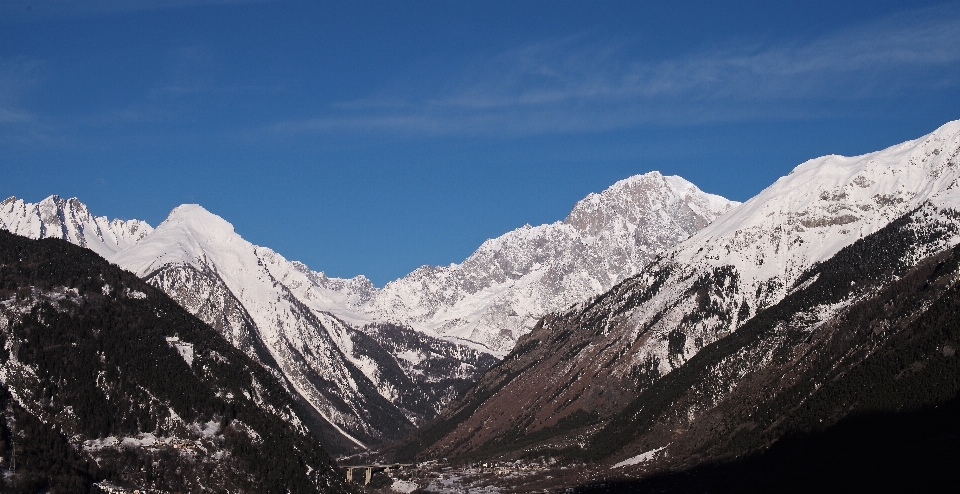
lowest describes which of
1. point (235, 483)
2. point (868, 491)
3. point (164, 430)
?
point (868, 491)

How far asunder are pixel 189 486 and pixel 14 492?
118 ft

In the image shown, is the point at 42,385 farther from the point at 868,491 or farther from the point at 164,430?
the point at 868,491

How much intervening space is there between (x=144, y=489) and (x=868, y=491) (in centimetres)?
11838

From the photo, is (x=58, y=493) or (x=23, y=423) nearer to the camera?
(x=58, y=493)

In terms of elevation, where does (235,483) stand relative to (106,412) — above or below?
below

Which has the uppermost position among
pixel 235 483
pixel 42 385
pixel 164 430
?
pixel 42 385

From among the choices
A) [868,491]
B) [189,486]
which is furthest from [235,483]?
[868,491]

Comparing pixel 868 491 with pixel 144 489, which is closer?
pixel 144 489

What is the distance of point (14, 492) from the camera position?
525 ft

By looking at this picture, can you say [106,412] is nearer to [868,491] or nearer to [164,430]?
[164,430]

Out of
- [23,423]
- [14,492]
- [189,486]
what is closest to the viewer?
[14,492]

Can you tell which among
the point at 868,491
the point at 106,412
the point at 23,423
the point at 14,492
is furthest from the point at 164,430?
the point at 868,491

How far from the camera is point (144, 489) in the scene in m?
185

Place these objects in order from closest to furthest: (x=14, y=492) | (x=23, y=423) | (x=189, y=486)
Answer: (x=14, y=492), (x=23, y=423), (x=189, y=486)
